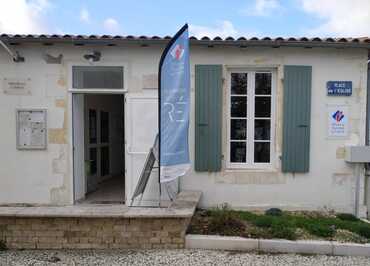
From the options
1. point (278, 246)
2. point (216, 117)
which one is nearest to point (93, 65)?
point (216, 117)

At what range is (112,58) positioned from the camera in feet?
18.5

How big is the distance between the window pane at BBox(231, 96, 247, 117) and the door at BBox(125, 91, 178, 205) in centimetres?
142

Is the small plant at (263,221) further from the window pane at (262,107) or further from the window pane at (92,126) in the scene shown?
the window pane at (92,126)

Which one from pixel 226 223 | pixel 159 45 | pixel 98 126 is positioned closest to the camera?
pixel 226 223

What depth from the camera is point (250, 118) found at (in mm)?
5797

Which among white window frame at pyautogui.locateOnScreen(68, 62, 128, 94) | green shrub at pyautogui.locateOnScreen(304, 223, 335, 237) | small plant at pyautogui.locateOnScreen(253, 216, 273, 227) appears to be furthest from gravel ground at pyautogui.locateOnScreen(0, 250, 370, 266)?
white window frame at pyautogui.locateOnScreen(68, 62, 128, 94)

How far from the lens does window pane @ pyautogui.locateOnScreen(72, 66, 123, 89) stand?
18.6 feet

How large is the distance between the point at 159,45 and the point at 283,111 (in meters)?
2.50

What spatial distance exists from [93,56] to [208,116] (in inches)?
90.9

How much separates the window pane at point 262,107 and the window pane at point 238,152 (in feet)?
2.06

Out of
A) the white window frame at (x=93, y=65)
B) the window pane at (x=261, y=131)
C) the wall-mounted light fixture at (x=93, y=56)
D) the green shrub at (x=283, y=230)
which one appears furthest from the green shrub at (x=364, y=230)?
the wall-mounted light fixture at (x=93, y=56)

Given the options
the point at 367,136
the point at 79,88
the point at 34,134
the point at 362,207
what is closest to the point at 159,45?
the point at 79,88

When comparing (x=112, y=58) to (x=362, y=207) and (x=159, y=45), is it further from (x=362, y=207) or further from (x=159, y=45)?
(x=362, y=207)

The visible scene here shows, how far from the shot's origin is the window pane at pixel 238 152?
231 inches
